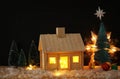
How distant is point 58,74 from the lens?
3928 mm

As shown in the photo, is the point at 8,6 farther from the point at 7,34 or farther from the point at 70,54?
the point at 70,54

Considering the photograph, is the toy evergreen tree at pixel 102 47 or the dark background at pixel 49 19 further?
the dark background at pixel 49 19

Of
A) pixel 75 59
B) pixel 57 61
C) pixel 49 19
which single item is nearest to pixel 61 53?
pixel 57 61

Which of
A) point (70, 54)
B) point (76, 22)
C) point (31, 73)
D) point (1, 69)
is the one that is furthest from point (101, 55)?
point (1, 69)

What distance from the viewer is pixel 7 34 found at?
4668mm

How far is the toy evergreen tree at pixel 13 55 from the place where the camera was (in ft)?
14.5

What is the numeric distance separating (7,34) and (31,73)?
1.03 meters

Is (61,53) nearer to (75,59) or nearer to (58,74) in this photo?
(75,59)

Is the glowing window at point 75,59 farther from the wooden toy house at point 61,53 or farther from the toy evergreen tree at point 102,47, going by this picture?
the toy evergreen tree at point 102,47

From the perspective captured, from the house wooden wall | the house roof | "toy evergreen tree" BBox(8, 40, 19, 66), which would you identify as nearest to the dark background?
"toy evergreen tree" BBox(8, 40, 19, 66)

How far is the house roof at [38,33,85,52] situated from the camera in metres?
4.11

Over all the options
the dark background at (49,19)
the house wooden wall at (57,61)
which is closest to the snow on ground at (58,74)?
the house wooden wall at (57,61)

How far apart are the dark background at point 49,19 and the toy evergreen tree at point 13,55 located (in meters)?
0.25

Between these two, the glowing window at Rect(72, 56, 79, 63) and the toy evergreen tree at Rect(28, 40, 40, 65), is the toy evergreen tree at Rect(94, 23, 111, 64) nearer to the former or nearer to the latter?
the glowing window at Rect(72, 56, 79, 63)
